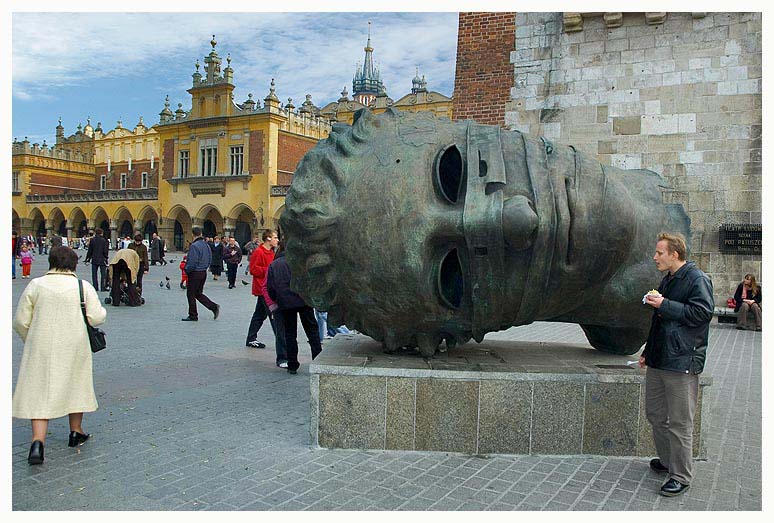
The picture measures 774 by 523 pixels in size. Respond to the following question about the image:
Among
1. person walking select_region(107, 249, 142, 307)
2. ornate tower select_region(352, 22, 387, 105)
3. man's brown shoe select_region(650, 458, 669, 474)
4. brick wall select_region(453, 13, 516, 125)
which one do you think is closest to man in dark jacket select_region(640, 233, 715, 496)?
man's brown shoe select_region(650, 458, 669, 474)

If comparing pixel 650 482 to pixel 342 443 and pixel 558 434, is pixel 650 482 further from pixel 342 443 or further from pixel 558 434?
pixel 342 443

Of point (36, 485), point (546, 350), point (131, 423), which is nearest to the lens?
point (36, 485)

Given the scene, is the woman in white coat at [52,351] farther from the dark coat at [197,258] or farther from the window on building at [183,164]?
the window on building at [183,164]

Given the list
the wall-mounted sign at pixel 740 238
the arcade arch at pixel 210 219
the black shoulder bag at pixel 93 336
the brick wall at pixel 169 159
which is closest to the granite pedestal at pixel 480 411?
the black shoulder bag at pixel 93 336

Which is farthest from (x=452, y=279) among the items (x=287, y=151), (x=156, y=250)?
(x=287, y=151)

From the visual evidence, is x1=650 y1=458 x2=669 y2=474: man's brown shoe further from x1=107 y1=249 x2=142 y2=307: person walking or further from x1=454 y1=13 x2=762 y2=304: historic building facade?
x1=107 y1=249 x2=142 y2=307: person walking

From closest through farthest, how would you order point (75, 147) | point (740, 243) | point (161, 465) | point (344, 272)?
point (161, 465) < point (344, 272) < point (740, 243) < point (75, 147)

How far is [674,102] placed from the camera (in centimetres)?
1230

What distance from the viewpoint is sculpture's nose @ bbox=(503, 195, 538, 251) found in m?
4.08

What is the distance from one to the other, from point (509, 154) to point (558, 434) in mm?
2067

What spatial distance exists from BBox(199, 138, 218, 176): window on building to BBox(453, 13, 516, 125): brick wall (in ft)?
112

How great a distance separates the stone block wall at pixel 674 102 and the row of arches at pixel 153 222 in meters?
29.5

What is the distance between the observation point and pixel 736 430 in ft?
17.2

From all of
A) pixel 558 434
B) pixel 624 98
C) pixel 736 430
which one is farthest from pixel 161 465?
pixel 624 98
